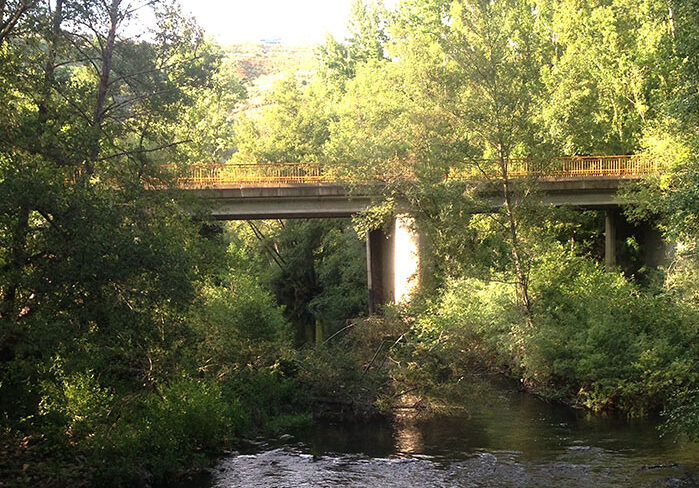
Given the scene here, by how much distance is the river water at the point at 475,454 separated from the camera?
14984mm

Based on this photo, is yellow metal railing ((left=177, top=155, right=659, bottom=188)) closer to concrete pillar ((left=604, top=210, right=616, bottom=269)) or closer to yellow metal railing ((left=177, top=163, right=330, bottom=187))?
yellow metal railing ((left=177, top=163, right=330, bottom=187))

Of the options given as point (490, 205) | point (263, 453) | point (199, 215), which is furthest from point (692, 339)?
point (199, 215)

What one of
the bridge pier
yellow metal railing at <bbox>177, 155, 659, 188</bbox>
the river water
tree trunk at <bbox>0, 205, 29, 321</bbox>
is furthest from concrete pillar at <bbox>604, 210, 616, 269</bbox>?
tree trunk at <bbox>0, 205, 29, 321</bbox>

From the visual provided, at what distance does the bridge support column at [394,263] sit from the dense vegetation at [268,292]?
1504mm

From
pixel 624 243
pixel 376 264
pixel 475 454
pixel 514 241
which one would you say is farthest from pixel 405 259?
pixel 475 454

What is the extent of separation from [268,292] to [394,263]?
1107cm

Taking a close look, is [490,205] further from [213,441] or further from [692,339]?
[213,441]

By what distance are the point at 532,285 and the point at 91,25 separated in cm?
1599

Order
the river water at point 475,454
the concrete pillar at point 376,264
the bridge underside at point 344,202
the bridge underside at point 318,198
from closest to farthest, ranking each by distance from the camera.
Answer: the river water at point 475,454 < the bridge underside at point 344,202 < the bridge underside at point 318,198 < the concrete pillar at point 376,264

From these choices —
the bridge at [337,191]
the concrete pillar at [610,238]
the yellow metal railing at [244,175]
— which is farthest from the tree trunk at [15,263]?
the concrete pillar at [610,238]

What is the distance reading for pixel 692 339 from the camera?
22047 millimetres

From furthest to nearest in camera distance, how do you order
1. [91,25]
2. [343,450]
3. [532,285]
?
[532,285] → [343,450] → [91,25]

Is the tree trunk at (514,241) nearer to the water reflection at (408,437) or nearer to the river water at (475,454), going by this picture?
the river water at (475,454)

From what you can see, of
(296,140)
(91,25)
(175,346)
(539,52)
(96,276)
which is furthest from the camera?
(296,140)
